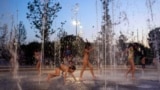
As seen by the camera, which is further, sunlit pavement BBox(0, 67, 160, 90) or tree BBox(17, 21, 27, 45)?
tree BBox(17, 21, 27, 45)

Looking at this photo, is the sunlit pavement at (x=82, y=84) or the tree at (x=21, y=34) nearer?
the sunlit pavement at (x=82, y=84)

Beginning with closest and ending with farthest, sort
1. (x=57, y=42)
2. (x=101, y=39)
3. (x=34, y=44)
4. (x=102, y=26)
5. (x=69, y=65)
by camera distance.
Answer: (x=69, y=65) < (x=102, y=26) < (x=101, y=39) < (x=57, y=42) < (x=34, y=44)

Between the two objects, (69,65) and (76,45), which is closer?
(69,65)

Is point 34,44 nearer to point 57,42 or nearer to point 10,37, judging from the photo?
point 57,42

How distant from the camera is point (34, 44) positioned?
52344mm

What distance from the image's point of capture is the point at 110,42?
40.7m

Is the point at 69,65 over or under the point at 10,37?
under

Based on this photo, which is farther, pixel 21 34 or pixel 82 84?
pixel 21 34

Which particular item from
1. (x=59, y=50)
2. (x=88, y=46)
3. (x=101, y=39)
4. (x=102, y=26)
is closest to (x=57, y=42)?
(x=59, y=50)

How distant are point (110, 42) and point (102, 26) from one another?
3.76 m

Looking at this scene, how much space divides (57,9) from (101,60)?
8.60 m

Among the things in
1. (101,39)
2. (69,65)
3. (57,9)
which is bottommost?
(69,65)

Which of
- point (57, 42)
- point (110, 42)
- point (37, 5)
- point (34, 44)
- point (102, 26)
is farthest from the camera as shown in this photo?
point (34, 44)

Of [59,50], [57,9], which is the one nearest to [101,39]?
[59,50]
